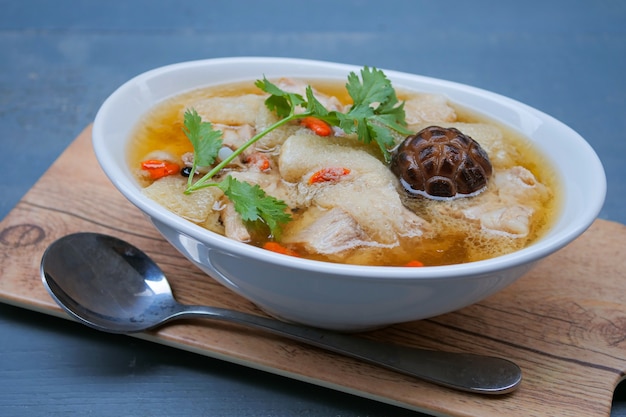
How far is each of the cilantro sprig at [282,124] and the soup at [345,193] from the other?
0.04m

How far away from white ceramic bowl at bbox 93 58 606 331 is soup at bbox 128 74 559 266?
0.07 metres

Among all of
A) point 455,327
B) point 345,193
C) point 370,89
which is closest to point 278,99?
point 370,89

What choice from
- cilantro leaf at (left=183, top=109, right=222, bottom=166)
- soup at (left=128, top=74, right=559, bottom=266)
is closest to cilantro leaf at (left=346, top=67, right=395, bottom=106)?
soup at (left=128, top=74, right=559, bottom=266)

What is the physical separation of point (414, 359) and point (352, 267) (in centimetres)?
44

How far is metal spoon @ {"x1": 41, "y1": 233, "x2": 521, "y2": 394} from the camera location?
1.97m

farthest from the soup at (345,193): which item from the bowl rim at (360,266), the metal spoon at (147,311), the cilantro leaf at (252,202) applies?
the metal spoon at (147,311)

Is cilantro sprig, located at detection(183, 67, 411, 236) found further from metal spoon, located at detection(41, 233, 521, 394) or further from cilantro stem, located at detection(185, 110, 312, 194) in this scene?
metal spoon, located at detection(41, 233, 521, 394)

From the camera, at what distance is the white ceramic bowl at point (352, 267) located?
173cm

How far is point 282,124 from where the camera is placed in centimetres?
229

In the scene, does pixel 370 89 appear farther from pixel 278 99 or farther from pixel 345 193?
pixel 345 193

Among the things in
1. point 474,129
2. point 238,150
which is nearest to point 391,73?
point 474,129

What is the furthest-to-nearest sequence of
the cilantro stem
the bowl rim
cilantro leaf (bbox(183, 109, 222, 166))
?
cilantro leaf (bbox(183, 109, 222, 166)) < the cilantro stem < the bowl rim

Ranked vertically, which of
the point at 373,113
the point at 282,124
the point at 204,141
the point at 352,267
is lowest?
the point at 352,267

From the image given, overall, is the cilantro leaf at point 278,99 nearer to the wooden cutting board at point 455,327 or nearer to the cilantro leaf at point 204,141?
the cilantro leaf at point 204,141
